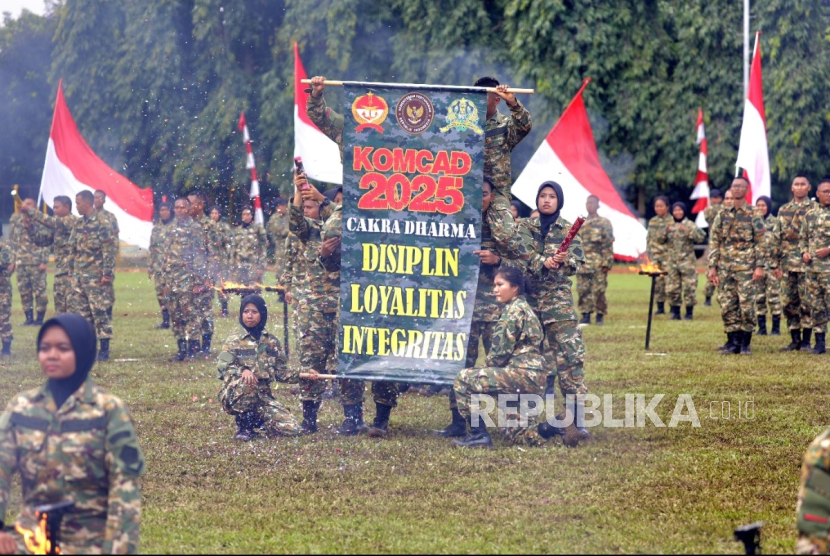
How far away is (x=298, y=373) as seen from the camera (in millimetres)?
9266

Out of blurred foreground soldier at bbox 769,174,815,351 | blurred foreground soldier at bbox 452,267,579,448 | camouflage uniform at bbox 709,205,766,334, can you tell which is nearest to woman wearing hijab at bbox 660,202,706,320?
blurred foreground soldier at bbox 769,174,815,351

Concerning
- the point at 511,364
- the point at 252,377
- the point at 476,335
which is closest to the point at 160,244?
the point at 252,377

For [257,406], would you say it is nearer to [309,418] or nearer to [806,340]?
[309,418]

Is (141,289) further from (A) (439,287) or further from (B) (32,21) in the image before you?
(A) (439,287)

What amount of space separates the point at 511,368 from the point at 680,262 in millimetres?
12216

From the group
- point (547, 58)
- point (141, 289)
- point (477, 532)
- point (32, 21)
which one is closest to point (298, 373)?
point (477, 532)

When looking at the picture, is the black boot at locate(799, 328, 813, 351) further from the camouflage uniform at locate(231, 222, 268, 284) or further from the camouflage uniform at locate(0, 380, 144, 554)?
the camouflage uniform at locate(0, 380, 144, 554)

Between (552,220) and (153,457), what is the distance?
361cm

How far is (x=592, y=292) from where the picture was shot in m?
18.5

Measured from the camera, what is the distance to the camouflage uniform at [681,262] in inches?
779

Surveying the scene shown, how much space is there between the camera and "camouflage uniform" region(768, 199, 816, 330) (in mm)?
14523

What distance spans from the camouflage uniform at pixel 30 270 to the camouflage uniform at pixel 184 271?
4.58 metres

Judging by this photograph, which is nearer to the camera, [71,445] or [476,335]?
[71,445]

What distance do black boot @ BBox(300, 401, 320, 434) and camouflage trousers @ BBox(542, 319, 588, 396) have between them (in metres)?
1.91
